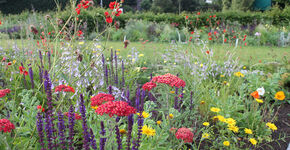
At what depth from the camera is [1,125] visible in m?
1.11

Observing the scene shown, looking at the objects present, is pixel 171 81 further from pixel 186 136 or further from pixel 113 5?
pixel 113 5

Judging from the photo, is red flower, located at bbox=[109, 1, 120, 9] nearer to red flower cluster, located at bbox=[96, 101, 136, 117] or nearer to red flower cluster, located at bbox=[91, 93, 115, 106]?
red flower cluster, located at bbox=[91, 93, 115, 106]

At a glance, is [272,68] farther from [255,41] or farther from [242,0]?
[242,0]

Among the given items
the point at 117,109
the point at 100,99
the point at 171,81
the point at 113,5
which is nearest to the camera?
the point at 117,109

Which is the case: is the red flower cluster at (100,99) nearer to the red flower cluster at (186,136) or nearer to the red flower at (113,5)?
the red flower cluster at (186,136)

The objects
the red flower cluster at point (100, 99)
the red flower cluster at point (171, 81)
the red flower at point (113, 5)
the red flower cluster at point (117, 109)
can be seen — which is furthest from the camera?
the red flower at point (113, 5)

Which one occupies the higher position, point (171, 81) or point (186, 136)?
point (171, 81)

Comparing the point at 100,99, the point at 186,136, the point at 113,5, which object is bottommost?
the point at 186,136

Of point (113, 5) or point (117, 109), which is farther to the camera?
point (113, 5)

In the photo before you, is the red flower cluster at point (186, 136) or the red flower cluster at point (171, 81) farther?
the red flower cluster at point (171, 81)

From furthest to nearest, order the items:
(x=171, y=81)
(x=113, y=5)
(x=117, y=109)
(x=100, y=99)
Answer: (x=113, y=5)
(x=171, y=81)
(x=100, y=99)
(x=117, y=109)

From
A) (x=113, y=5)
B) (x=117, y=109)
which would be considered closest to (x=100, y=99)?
(x=117, y=109)

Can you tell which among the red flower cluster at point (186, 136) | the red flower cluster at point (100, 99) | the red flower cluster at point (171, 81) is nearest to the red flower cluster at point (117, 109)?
the red flower cluster at point (100, 99)

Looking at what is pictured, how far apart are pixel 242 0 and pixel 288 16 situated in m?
16.1
